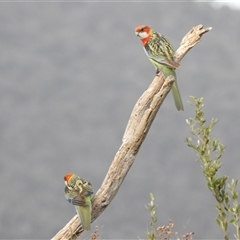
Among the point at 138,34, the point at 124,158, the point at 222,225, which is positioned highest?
the point at 138,34

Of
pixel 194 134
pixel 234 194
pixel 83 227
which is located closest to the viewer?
pixel 234 194

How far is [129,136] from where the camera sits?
2.63 metres

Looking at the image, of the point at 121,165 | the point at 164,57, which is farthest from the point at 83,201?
the point at 164,57

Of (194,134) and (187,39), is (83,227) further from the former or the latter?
(187,39)

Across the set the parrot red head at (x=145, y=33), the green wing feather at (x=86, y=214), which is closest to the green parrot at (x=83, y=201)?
the green wing feather at (x=86, y=214)

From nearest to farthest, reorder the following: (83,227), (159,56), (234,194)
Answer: (234,194) < (83,227) < (159,56)

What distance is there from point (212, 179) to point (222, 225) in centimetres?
16

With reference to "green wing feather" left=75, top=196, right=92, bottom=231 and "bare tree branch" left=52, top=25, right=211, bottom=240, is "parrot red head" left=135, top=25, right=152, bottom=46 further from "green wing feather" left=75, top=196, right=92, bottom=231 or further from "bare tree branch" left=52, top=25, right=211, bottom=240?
"green wing feather" left=75, top=196, right=92, bottom=231

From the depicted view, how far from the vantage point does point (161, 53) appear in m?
2.77

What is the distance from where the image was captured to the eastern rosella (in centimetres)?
269

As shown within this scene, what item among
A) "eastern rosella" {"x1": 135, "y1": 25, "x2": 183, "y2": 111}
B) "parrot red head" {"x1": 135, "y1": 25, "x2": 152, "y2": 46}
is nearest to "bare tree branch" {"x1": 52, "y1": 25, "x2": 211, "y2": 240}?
"eastern rosella" {"x1": 135, "y1": 25, "x2": 183, "y2": 111}

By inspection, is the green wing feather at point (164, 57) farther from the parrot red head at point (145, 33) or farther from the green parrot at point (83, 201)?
the green parrot at point (83, 201)

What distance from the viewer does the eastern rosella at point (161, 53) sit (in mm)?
2691

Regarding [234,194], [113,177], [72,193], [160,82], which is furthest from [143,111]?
[234,194]
